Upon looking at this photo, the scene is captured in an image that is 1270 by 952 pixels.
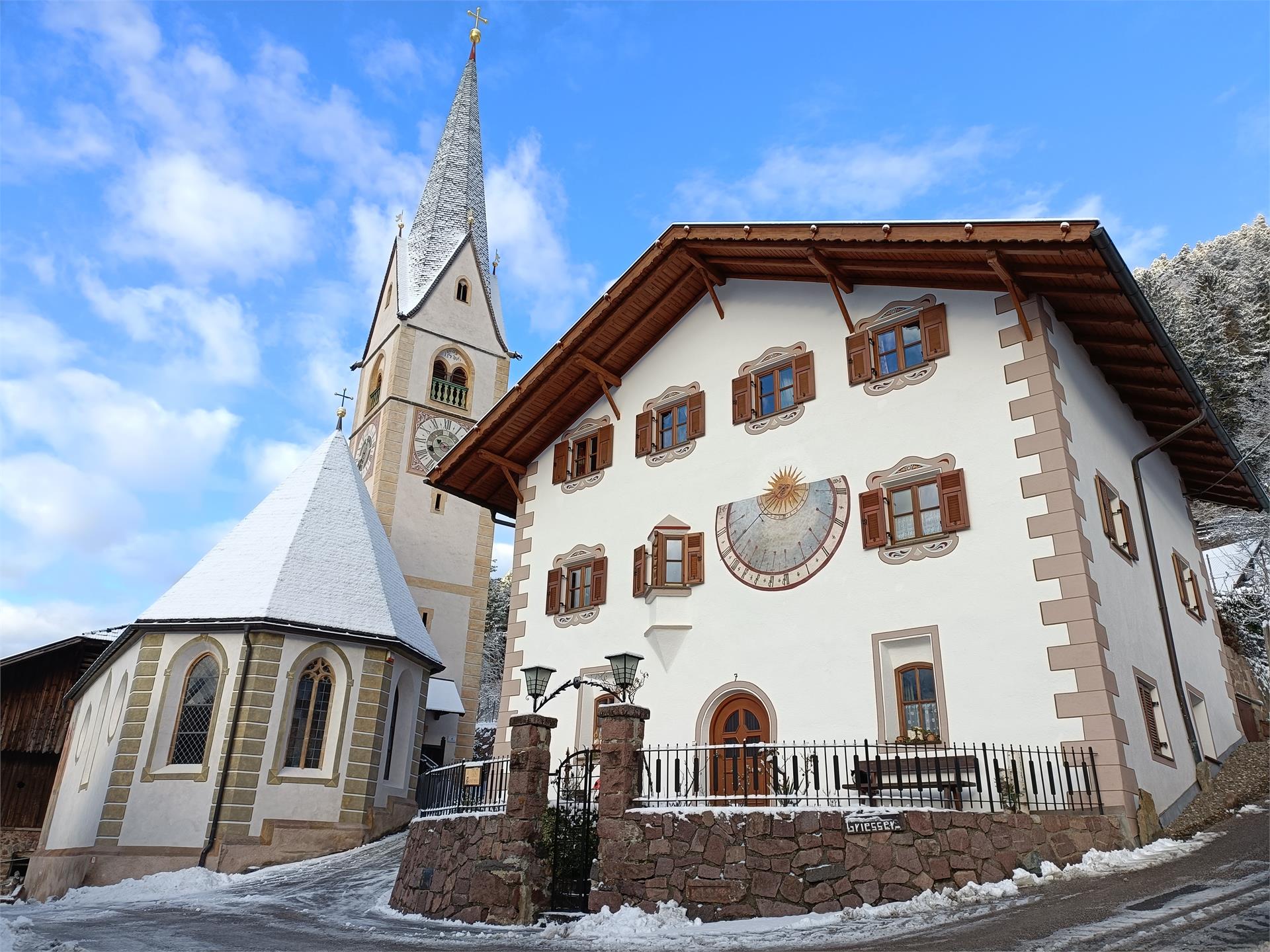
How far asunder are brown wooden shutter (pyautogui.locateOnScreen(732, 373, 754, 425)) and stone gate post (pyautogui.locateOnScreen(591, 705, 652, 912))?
7120mm

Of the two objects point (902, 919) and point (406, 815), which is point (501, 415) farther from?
point (902, 919)

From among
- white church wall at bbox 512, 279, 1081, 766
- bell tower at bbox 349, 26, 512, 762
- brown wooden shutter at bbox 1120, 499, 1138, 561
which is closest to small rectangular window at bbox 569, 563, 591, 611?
white church wall at bbox 512, 279, 1081, 766

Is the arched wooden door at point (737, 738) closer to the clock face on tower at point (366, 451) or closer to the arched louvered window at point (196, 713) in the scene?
the arched louvered window at point (196, 713)

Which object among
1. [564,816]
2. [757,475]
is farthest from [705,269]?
[564,816]

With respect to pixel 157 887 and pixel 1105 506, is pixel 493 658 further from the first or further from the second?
pixel 1105 506

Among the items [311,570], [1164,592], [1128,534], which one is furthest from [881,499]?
[311,570]

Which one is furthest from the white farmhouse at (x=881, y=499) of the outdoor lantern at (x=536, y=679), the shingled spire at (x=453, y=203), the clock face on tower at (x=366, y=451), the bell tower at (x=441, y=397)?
the shingled spire at (x=453, y=203)

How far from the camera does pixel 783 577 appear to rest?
54.2 feet

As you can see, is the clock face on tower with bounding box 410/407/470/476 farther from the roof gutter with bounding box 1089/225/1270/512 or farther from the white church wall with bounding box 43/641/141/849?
the roof gutter with bounding box 1089/225/1270/512

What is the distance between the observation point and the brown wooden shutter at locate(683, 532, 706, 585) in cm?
1769

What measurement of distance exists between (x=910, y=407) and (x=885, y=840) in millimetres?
7352

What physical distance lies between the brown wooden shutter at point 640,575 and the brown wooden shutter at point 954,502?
5.48m

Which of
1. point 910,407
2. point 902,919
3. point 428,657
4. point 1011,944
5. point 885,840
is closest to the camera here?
point 1011,944

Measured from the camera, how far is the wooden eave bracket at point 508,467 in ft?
72.4
